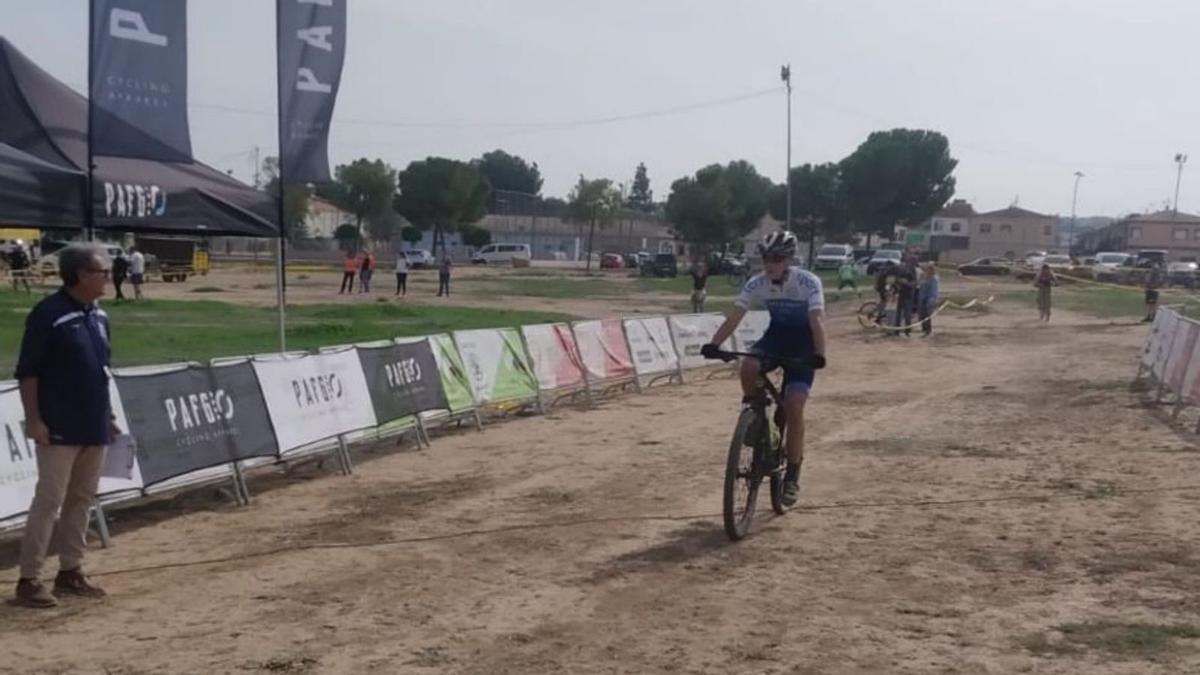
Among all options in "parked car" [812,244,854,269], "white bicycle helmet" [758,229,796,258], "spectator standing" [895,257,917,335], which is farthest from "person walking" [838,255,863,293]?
"white bicycle helmet" [758,229,796,258]

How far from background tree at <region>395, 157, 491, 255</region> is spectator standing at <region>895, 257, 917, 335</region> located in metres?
75.3

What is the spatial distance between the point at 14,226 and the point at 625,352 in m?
10.8

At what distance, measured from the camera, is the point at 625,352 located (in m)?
19.3

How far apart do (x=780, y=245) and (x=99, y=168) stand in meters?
5.06

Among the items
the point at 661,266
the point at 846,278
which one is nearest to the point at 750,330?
the point at 846,278

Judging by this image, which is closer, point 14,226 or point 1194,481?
point 14,226

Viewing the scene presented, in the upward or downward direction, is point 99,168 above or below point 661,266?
above

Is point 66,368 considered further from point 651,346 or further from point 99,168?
point 651,346

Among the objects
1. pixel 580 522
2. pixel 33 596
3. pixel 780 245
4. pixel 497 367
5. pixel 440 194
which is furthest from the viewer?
pixel 440 194

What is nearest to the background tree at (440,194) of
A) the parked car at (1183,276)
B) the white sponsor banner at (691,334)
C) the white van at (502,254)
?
the white van at (502,254)

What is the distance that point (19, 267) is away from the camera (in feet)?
139

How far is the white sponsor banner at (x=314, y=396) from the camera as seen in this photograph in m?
10.9

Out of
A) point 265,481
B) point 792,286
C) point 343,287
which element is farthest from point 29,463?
point 343,287

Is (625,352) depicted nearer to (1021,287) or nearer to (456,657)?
(456,657)
